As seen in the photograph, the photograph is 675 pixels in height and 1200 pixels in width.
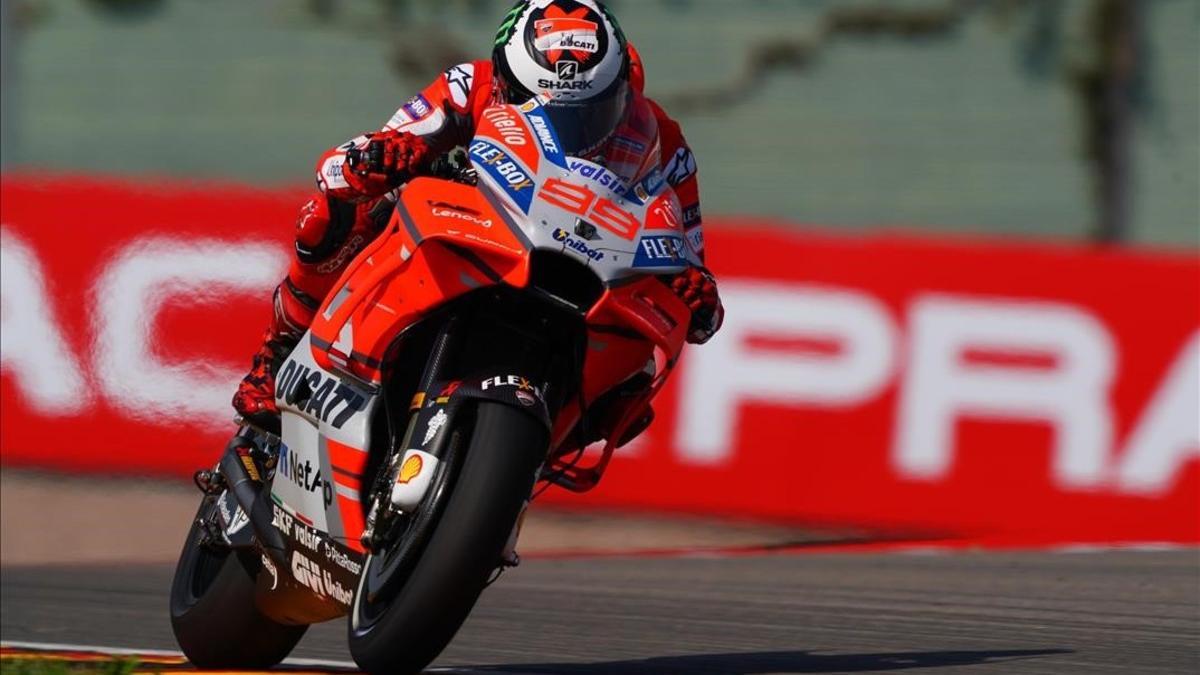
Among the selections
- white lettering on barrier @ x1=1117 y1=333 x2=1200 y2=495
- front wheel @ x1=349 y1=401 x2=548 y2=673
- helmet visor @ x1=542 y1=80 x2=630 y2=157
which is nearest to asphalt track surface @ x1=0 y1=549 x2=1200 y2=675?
white lettering on barrier @ x1=1117 y1=333 x2=1200 y2=495

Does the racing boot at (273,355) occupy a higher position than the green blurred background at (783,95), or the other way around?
the racing boot at (273,355)

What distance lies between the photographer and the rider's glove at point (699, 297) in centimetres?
484

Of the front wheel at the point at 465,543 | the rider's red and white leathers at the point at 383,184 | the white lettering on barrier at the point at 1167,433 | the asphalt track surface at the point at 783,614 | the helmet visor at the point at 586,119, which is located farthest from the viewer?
the white lettering on barrier at the point at 1167,433

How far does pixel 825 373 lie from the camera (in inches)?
369

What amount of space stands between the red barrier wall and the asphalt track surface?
0.59 metres

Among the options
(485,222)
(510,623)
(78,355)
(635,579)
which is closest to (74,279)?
(78,355)

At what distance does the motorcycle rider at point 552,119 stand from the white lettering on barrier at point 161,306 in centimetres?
452

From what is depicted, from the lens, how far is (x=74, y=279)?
32.9 feet

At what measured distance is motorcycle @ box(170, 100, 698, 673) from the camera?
14.8 ft

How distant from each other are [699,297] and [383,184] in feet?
2.48

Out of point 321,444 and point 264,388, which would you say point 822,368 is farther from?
point 321,444

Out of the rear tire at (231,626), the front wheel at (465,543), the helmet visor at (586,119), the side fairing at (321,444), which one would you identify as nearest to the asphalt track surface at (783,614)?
the rear tire at (231,626)

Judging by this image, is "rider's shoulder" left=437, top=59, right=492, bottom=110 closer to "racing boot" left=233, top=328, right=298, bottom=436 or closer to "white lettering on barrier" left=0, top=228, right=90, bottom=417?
"racing boot" left=233, top=328, right=298, bottom=436

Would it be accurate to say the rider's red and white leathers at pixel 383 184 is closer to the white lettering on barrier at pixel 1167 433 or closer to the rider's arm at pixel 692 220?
the rider's arm at pixel 692 220
